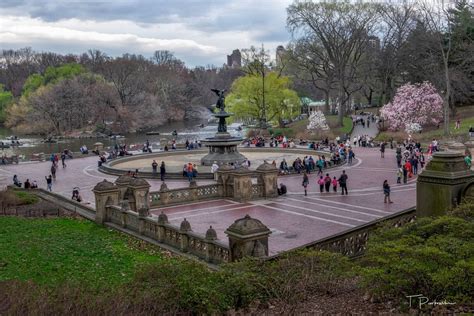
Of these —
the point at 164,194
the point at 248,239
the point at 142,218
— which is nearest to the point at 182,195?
the point at 164,194

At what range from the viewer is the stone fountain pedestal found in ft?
121

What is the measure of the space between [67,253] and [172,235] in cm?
315

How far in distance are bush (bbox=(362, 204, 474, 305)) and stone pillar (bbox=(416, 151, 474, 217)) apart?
3.01m

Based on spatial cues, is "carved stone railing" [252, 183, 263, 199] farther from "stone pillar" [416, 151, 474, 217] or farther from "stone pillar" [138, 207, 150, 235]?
"stone pillar" [416, 151, 474, 217]

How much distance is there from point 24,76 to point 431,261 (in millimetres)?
143983

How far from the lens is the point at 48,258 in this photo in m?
14.6

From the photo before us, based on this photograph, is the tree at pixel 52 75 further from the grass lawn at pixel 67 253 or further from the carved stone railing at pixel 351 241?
the carved stone railing at pixel 351 241

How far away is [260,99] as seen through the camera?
6825 cm

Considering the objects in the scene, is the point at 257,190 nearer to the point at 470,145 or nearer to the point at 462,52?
the point at 470,145

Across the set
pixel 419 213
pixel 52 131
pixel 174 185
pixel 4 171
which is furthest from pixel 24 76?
pixel 419 213

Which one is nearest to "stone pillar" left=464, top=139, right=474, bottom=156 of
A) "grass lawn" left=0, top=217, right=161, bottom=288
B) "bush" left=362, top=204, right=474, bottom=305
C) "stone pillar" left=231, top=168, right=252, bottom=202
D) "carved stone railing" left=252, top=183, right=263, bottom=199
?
"carved stone railing" left=252, top=183, right=263, bottom=199

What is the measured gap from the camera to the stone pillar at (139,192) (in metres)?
21.8

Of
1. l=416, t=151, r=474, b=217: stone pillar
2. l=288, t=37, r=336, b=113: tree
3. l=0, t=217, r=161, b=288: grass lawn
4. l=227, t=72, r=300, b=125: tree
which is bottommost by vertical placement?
l=0, t=217, r=161, b=288: grass lawn

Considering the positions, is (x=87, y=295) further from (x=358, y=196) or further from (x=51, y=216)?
(x=358, y=196)
